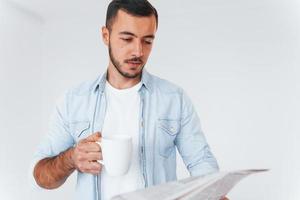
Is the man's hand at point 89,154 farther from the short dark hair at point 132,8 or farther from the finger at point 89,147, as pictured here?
the short dark hair at point 132,8

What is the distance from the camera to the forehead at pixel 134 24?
2.76ft

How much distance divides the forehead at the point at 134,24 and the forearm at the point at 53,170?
0.29 m

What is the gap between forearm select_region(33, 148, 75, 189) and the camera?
32.9 inches

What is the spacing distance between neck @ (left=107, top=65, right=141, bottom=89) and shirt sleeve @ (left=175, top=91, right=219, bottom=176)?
0.14 m

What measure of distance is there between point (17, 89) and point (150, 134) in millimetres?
398

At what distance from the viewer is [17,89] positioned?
1.05 metres

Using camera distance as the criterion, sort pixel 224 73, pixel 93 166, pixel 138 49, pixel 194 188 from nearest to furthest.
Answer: pixel 194 188 < pixel 93 166 < pixel 138 49 < pixel 224 73

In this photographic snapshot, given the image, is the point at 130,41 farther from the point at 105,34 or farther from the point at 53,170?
the point at 53,170

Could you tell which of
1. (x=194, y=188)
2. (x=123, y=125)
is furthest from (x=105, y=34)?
(x=194, y=188)

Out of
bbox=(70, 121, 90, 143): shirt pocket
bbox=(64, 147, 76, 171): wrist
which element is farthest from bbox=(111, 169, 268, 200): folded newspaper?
bbox=(70, 121, 90, 143): shirt pocket

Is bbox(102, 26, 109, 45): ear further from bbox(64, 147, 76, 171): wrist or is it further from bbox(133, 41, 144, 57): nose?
bbox(64, 147, 76, 171): wrist

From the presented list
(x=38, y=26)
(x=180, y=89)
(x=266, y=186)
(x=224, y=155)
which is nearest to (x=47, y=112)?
(x=38, y=26)

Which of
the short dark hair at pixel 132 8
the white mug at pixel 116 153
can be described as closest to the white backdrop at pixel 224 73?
the short dark hair at pixel 132 8

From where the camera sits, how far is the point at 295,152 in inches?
41.0
